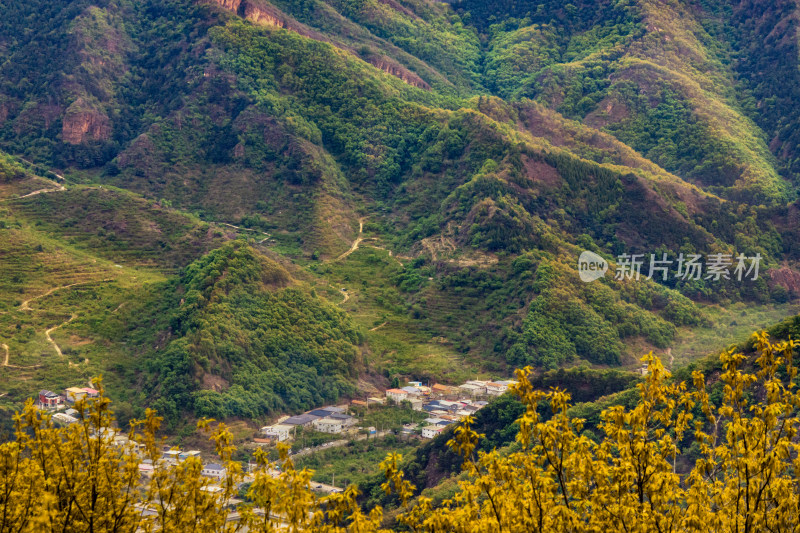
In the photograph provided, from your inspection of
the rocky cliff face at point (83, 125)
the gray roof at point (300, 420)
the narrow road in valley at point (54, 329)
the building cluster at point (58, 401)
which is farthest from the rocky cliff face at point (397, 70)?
the building cluster at point (58, 401)

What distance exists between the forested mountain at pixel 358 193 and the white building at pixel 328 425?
3602 millimetres

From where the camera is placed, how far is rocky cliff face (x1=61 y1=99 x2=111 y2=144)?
99.3 meters

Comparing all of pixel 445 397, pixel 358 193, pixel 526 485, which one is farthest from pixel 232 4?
pixel 526 485

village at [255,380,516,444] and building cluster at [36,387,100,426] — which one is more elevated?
village at [255,380,516,444]

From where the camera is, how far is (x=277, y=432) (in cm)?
5344

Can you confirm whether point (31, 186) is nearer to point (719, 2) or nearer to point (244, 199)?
point (244, 199)

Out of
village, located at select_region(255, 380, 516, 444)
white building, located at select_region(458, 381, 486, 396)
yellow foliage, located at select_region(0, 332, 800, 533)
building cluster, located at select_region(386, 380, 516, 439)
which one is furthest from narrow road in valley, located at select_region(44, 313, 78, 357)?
yellow foliage, located at select_region(0, 332, 800, 533)

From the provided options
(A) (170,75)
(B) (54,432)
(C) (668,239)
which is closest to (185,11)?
(A) (170,75)

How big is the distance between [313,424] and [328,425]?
0.94m

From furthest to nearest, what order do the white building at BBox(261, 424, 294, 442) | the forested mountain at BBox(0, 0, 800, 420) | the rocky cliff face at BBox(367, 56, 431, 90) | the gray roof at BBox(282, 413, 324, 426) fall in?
the rocky cliff face at BBox(367, 56, 431, 90), the forested mountain at BBox(0, 0, 800, 420), the gray roof at BBox(282, 413, 324, 426), the white building at BBox(261, 424, 294, 442)

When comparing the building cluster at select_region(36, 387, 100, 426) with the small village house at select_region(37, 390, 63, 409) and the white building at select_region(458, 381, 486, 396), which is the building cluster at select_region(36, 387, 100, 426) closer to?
the small village house at select_region(37, 390, 63, 409)

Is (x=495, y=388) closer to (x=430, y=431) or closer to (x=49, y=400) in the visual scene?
(x=430, y=431)

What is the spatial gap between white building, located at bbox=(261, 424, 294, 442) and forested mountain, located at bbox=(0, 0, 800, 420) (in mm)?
2696

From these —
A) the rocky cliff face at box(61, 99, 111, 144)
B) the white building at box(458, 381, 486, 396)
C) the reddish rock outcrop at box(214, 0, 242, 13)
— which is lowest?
the white building at box(458, 381, 486, 396)
